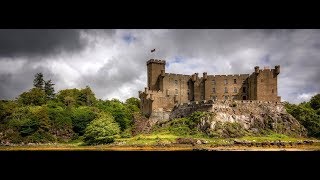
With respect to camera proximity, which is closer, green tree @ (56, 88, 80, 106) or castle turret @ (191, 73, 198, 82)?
castle turret @ (191, 73, 198, 82)

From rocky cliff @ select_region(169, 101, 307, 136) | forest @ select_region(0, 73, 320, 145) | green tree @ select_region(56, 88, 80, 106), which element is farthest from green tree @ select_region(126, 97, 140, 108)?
rocky cliff @ select_region(169, 101, 307, 136)

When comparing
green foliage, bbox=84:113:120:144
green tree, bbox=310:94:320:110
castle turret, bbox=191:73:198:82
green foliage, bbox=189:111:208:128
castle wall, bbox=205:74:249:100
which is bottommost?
green foliage, bbox=84:113:120:144

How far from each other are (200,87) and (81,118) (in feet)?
74.4

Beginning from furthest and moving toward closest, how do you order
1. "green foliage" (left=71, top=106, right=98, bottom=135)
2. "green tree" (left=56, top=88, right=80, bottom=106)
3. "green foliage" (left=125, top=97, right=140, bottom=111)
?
"green foliage" (left=125, top=97, right=140, bottom=111)
"green tree" (left=56, top=88, right=80, bottom=106)
"green foliage" (left=71, top=106, right=98, bottom=135)

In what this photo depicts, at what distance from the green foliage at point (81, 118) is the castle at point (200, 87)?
30.5 feet

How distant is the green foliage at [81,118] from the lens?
208ft

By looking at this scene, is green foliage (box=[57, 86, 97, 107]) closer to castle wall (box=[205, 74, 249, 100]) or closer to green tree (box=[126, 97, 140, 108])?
green tree (box=[126, 97, 140, 108])

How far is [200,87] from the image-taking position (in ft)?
230

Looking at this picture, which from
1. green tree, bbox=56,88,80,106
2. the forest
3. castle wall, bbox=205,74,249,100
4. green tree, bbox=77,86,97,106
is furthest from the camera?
green tree, bbox=77,86,97,106

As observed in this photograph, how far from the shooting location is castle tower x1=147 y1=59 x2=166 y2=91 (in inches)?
2697

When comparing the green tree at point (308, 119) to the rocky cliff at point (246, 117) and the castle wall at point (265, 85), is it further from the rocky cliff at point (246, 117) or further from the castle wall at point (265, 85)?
the castle wall at point (265, 85)

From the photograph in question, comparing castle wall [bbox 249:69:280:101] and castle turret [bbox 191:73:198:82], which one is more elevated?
castle turret [bbox 191:73:198:82]
